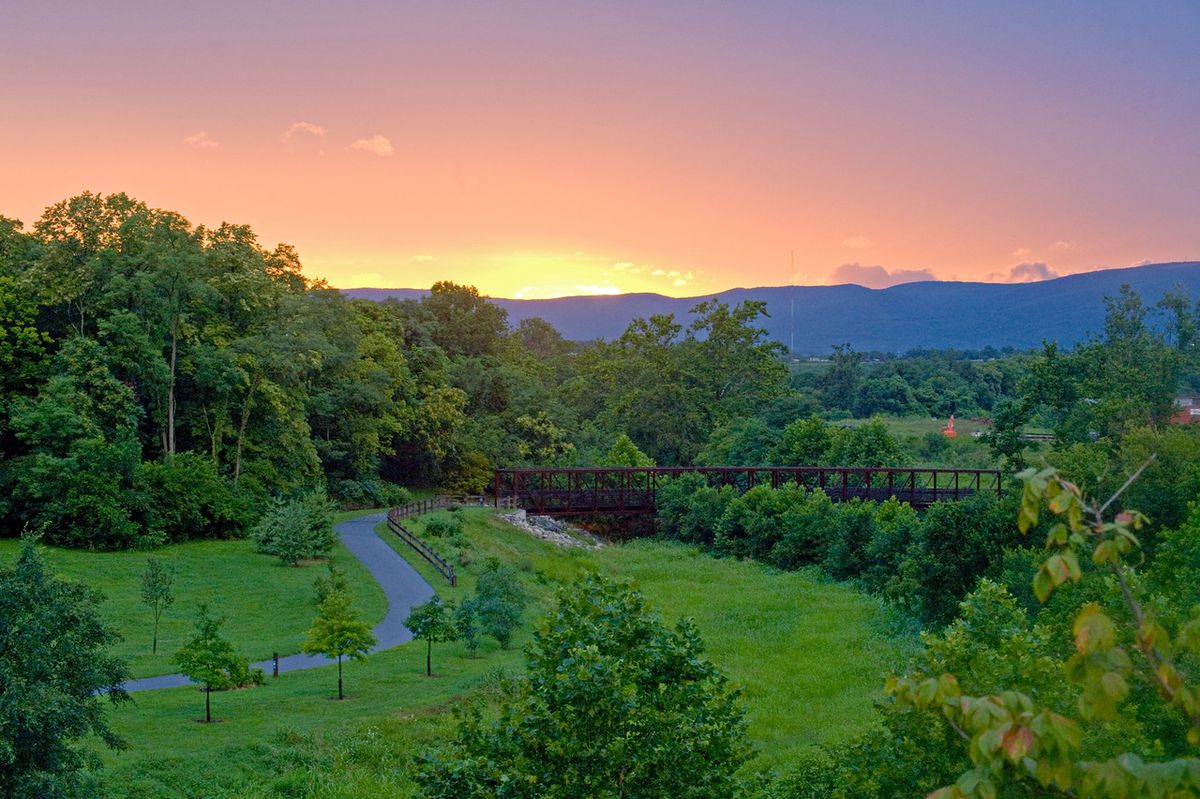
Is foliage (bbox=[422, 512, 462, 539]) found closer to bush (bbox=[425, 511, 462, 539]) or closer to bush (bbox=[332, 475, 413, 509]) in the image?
bush (bbox=[425, 511, 462, 539])

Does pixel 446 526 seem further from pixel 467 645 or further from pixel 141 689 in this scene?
pixel 141 689

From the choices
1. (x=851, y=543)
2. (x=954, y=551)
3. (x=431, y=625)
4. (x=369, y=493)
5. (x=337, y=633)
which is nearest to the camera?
(x=337, y=633)

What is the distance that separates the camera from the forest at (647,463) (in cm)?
628

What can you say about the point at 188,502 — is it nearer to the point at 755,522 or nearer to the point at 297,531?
the point at 297,531

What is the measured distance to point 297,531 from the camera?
44844 mm

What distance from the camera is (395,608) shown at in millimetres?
35844

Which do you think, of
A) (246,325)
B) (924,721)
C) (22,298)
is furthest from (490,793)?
(246,325)

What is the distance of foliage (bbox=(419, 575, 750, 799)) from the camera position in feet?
32.2

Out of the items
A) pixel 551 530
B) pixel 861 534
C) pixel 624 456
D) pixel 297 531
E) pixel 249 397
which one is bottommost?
pixel 551 530

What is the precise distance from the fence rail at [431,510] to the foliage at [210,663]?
15.6 m

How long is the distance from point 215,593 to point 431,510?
25.6 metres

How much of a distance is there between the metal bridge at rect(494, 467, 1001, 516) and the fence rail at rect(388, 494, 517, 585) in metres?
2.11

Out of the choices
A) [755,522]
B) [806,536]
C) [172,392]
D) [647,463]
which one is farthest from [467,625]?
[647,463]

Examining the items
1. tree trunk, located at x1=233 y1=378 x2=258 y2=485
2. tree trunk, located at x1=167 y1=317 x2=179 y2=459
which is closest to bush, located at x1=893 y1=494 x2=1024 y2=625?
tree trunk, located at x1=233 y1=378 x2=258 y2=485
